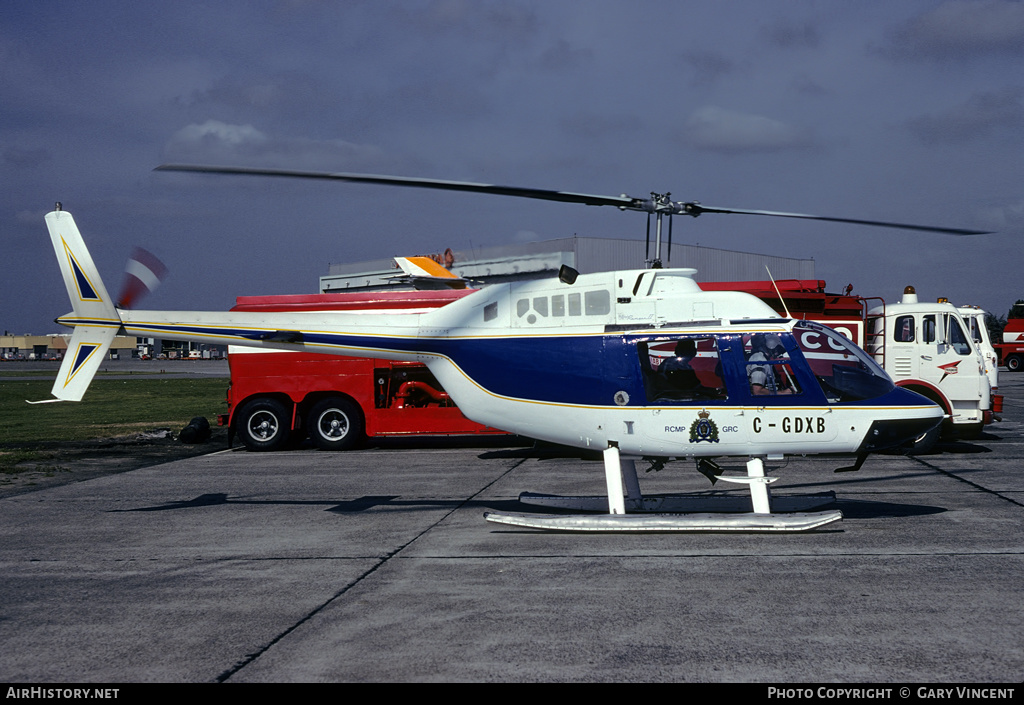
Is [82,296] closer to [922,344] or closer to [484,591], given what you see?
[484,591]

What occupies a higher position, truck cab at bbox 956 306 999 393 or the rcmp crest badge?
truck cab at bbox 956 306 999 393

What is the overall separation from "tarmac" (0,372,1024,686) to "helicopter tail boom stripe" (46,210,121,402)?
7.19ft

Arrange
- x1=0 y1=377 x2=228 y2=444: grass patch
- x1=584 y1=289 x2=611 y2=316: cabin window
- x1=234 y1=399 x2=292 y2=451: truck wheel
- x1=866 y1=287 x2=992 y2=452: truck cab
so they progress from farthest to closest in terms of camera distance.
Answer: x1=0 y1=377 x2=228 y2=444: grass patch → x1=234 y1=399 x2=292 y2=451: truck wheel → x1=866 y1=287 x2=992 y2=452: truck cab → x1=584 y1=289 x2=611 y2=316: cabin window

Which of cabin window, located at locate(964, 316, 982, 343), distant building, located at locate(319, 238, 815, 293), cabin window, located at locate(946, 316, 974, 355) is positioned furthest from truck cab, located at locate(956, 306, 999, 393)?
distant building, located at locate(319, 238, 815, 293)

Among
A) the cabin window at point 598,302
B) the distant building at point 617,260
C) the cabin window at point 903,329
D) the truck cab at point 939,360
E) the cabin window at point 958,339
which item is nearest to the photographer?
the cabin window at point 598,302

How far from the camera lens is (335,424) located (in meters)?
18.7

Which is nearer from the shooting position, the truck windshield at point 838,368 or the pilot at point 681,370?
the truck windshield at point 838,368

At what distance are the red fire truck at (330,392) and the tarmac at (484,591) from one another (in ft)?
17.4

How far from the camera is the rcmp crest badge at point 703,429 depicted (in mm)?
9961

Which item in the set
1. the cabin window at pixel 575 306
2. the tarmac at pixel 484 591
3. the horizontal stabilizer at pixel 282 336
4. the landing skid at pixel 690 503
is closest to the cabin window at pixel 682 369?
the cabin window at pixel 575 306

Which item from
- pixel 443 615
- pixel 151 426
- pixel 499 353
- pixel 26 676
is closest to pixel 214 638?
pixel 26 676

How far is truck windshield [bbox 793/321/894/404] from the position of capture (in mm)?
10008

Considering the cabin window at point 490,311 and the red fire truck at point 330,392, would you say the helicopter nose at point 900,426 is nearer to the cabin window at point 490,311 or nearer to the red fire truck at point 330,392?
the cabin window at point 490,311

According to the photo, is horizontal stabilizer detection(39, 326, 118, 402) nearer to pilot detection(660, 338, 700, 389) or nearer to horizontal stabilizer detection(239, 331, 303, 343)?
horizontal stabilizer detection(239, 331, 303, 343)
